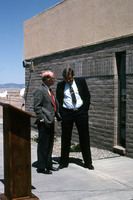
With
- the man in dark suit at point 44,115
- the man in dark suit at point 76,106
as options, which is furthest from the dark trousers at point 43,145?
the man in dark suit at point 76,106

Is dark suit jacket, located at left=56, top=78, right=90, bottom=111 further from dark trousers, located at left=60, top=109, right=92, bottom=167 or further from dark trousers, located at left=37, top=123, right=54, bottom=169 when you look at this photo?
dark trousers, located at left=37, top=123, right=54, bottom=169

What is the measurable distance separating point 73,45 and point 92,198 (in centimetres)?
545

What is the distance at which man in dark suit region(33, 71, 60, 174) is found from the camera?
18.5ft

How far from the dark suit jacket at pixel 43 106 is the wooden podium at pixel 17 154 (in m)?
1.48

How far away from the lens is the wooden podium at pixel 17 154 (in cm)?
400

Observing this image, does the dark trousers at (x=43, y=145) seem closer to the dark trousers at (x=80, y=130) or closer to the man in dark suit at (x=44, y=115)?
the man in dark suit at (x=44, y=115)

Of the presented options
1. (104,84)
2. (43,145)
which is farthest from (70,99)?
(104,84)

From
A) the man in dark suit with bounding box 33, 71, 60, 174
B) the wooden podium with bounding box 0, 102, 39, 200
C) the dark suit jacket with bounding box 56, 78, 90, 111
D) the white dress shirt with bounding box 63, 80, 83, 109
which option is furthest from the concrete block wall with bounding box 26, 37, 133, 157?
the wooden podium with bounding box 0, 102, 39, 200

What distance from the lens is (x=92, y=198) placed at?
4434mm

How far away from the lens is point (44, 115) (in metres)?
5.65

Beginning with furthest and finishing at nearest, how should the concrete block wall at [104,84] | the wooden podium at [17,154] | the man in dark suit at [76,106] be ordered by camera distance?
1. the concrete block wall at [104,84]
2. the man in dark suit at [76,106]
3. the wooden podium at [17,154]

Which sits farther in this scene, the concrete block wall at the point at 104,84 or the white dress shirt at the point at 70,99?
the concrete block wall at the point at 104,84

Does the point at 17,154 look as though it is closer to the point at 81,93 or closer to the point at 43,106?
the point at 43,106

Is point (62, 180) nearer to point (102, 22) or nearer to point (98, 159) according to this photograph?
point (98, 159)
